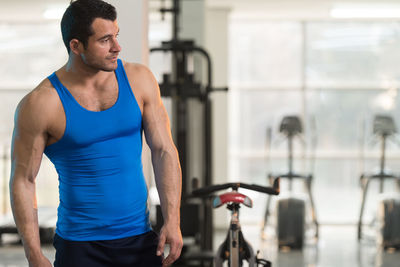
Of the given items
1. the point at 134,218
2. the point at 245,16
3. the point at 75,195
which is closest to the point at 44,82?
the point at 75,195

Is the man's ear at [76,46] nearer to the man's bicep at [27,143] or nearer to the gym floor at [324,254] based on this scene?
the man's bicep at [27,143]

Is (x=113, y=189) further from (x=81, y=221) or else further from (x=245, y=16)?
(x=245, y=16)

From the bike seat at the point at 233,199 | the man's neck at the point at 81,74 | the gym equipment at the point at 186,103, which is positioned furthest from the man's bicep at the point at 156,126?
the gym equipment at the point at 186,103

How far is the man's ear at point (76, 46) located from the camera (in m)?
1.63

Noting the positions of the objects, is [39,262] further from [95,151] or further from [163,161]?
[163,161]

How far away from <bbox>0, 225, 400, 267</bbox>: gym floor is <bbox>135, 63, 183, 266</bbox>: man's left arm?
3.42 metres

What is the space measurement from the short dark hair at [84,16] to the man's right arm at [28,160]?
0.64 ft

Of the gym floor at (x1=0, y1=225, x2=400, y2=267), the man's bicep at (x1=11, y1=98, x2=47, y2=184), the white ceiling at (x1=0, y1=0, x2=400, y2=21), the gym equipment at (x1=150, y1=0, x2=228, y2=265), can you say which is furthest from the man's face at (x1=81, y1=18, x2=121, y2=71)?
the white ceiling at (x1=0, y1=0, x2=400, y2=21)

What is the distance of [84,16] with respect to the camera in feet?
5.24

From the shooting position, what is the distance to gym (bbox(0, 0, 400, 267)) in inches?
236

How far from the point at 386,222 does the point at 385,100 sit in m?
2.20

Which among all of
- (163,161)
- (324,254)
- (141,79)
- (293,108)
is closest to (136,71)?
(141,79)

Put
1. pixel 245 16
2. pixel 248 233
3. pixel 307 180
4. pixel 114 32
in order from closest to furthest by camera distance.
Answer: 1. pixel 114 32
2. pixel 307 180
3. pixel 248 233
4. pixel 245 16

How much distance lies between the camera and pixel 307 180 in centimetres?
621
